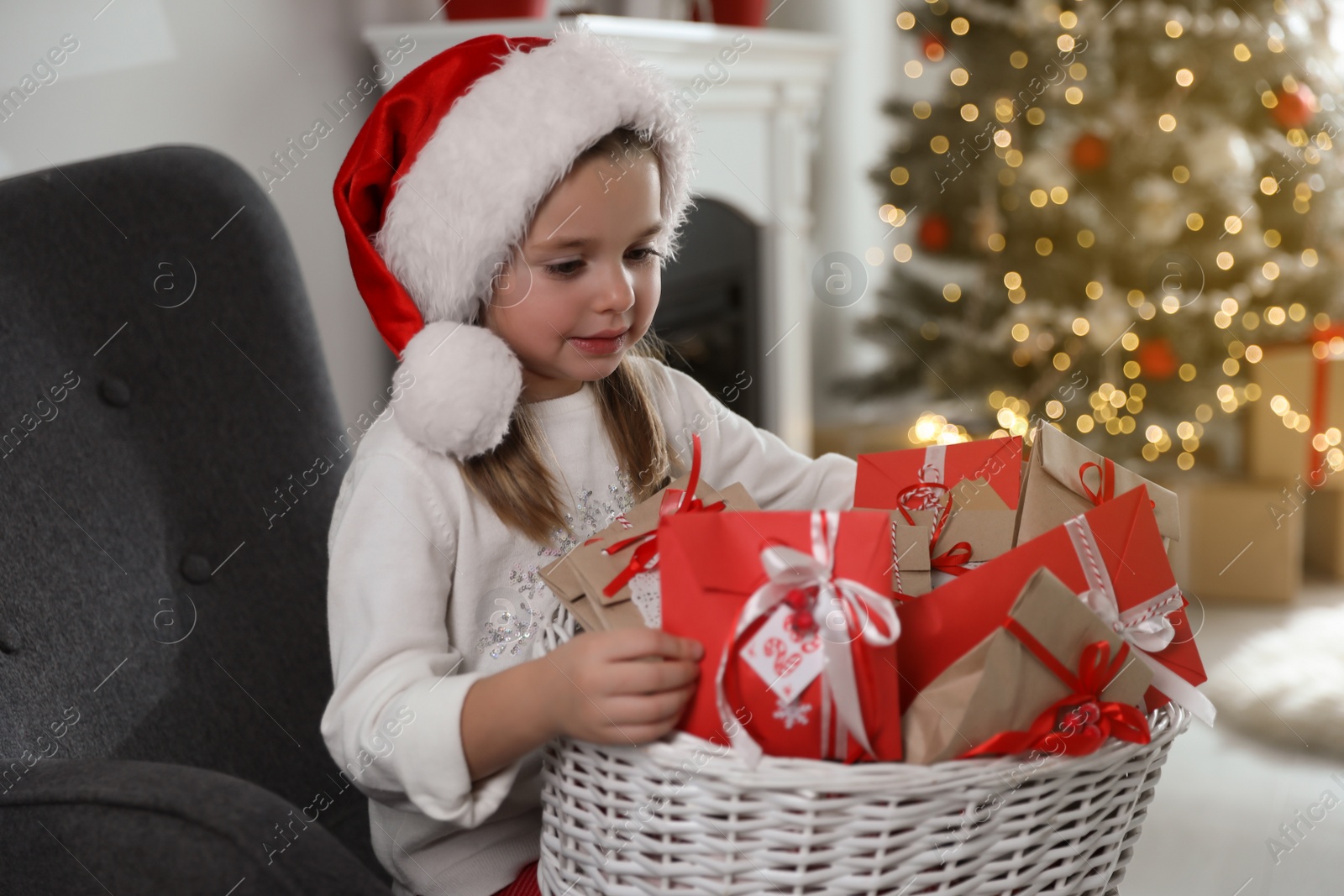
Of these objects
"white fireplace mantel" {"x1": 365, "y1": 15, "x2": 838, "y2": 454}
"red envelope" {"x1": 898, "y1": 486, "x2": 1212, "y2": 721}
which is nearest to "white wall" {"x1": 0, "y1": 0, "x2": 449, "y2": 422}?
"white fireplace mantel" {"x1": 365, "y1": 15, "x2": 838, "y2": 454}

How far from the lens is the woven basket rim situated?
0.60 m

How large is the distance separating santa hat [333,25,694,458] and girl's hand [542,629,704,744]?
0.89 feet

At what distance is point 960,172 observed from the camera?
2848mm

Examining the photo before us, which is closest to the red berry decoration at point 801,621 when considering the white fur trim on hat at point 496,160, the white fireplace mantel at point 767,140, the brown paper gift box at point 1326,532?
the white fur trim on hat at point 496,160

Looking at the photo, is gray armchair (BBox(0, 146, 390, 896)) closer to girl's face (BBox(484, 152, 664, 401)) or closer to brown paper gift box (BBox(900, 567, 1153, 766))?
girl's face (BBox(484, 152, 664, 401))

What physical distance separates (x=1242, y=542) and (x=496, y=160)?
2471mm

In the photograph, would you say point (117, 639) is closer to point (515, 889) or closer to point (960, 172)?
point (515, 889)

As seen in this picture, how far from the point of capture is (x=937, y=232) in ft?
9.71

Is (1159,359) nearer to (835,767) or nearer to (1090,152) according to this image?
(1090,152)

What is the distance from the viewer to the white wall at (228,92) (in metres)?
1.29

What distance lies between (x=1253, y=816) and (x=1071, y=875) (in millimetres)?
1370

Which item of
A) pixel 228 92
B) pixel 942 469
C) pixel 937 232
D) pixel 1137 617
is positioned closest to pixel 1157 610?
pixel 1137 617

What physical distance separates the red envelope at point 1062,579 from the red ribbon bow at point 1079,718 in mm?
70

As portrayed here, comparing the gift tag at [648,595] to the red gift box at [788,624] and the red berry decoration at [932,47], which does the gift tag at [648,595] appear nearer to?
the red gift box at [788,624]
